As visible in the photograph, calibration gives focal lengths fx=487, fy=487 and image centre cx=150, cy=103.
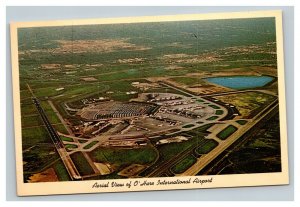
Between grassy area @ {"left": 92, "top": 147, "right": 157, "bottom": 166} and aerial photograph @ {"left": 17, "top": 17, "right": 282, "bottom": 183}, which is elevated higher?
aerial photograph @ {"left": 17, "top": 17, "right": 282, "bottom": 183}

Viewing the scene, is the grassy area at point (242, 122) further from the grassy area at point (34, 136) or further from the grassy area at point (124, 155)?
the grassy area at point (34, 136)

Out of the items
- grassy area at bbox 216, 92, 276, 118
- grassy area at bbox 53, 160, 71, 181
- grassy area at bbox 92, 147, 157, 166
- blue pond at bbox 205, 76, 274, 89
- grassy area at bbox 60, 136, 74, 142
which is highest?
blue pond at bbox 205, 76, 274, 89

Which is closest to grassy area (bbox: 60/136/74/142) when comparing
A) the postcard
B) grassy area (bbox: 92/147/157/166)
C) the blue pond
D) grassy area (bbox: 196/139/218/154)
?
the postcard

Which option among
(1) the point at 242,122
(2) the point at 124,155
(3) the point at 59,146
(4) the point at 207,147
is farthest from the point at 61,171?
(1) the point at 242,122

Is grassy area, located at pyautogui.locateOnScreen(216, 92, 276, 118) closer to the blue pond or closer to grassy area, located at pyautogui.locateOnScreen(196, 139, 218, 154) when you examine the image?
the blue pond

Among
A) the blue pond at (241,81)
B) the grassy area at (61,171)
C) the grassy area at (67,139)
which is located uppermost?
the blue pond at (241,81)

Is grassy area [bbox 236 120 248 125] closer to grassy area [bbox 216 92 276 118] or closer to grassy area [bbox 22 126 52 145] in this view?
grassy area [bbox 216 92 276 118]

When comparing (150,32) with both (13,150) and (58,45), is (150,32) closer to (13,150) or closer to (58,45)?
(58,45)

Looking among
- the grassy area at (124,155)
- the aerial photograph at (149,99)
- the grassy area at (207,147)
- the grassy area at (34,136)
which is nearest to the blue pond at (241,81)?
the aerial photograph at (149,99)
